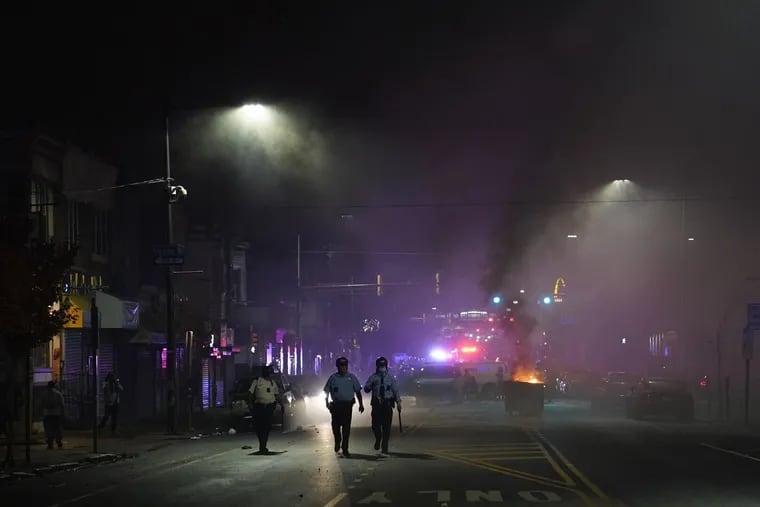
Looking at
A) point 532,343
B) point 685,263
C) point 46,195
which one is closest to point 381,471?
point 46,195

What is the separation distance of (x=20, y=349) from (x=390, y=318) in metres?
90.8

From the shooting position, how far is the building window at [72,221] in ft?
107

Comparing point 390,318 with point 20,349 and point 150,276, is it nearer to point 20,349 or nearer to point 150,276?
point 150,276

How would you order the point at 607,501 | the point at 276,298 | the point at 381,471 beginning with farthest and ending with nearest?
the point at 276,298 → the point at 381,471 → the point at 607,501

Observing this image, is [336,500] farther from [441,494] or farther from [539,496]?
[539,496]

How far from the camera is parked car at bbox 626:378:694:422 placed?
3497 centimetres

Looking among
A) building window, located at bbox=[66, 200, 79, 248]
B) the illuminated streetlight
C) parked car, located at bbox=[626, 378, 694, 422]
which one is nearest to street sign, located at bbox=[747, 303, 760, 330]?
parked car, located at bbox=[626, 378, 694, 422]

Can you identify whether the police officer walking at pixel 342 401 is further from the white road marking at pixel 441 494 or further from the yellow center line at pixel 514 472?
the white road marking at pixel 441 494


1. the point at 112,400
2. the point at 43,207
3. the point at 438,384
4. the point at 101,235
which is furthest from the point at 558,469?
the point at 438,384

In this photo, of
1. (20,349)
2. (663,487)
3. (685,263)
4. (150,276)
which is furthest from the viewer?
(685,263)

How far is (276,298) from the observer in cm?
6969

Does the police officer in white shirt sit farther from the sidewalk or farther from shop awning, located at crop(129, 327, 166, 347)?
shop awning, located at crop(129, 327, 166, 347)

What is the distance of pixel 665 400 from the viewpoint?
3503 centimetres

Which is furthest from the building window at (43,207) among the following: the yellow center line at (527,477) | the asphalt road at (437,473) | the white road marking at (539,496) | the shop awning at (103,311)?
the white road marking at (539,496)
